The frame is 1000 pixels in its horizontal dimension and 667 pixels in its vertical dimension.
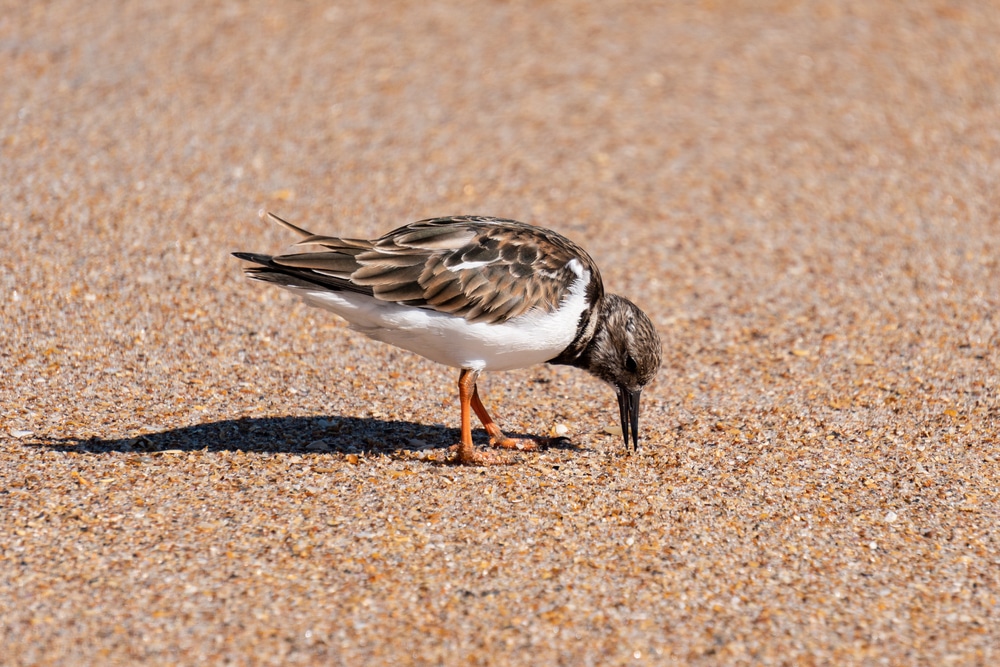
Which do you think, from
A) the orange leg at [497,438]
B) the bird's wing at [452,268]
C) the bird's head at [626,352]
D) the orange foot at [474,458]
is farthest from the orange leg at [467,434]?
the bird's head at [626,352]

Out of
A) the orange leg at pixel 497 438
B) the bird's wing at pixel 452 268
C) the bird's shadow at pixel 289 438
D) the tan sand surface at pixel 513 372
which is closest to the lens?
the tan sand surface at pixel 513 372

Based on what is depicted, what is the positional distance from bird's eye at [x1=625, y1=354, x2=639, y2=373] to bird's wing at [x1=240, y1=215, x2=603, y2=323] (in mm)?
456

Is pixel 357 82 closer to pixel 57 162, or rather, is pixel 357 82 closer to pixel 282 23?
pixel 282 23

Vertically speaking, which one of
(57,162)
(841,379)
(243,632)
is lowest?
(243,632)

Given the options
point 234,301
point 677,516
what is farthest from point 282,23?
point 677,516

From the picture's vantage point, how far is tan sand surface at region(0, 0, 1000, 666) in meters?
4.52

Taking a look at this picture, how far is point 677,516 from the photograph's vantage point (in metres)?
5.27

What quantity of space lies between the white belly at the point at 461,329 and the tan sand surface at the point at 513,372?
598 mm

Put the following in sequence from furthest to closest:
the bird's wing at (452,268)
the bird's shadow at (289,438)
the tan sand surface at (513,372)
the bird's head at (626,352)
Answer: the bird's head at (626,352)
the bird's shadow at (289,438)
the bird's wing at (452,268)
the tan sand surface at (513,372)

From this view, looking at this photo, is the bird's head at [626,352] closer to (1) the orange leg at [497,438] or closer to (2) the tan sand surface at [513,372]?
(2) the tan sand surface at [513,372]

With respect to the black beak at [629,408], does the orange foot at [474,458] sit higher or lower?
lower

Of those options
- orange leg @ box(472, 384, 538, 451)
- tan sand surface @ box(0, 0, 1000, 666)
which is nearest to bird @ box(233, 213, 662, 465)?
orange leg @ box(472, 384, 538, 451)

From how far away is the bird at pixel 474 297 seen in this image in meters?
5.54

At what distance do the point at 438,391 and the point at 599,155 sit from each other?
147 inches
